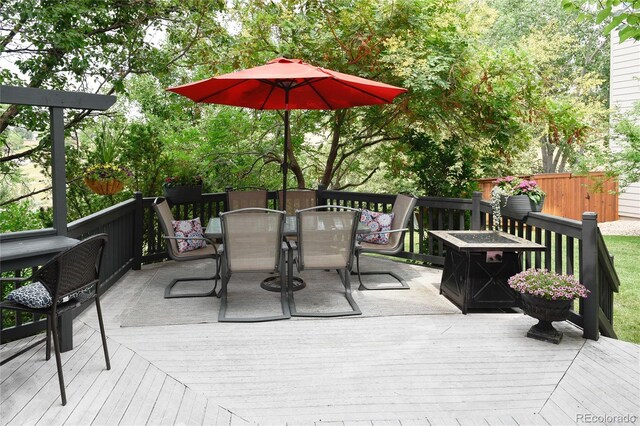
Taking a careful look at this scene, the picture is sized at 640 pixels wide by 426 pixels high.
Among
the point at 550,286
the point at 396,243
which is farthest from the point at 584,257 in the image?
the point at 396,243

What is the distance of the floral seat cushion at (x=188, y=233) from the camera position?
16.8 ft

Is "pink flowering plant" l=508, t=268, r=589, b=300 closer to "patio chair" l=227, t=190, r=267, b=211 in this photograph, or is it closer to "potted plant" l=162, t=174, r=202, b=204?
"patio chair" l=227, t=190, r=267, b=211

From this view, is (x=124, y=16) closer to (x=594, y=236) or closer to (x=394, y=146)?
(x=394, y=146)

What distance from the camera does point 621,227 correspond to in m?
10.5

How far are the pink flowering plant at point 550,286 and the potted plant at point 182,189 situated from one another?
159 inches

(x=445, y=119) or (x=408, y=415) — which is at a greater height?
(x=445, y=119)

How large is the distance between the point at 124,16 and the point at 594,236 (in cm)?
675

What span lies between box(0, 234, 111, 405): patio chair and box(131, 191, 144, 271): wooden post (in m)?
2.75

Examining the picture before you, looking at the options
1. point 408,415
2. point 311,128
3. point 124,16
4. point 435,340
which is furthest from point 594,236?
point 124,16

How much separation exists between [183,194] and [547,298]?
14.2 feet

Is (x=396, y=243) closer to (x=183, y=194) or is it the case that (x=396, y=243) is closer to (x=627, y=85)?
(x=183, y=194)

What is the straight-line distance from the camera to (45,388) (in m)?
2.71

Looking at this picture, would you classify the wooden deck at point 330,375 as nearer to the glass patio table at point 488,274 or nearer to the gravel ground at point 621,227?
the glass patio table at point 488,274

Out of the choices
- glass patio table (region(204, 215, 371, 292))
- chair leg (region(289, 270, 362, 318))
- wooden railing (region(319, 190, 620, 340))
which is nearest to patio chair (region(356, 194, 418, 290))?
glass patio table (region(204, 215, 371, 292))
